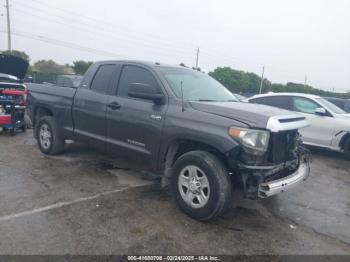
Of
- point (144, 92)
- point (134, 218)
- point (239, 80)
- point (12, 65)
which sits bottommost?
point (134, 218)

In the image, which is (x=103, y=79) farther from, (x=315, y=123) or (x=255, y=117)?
(x=315, y=123)

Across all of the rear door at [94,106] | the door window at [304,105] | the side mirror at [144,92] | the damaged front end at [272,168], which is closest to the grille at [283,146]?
the damaged front end at [272,168]

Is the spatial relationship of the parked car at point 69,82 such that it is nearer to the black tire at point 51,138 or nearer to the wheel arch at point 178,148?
the black tire at point 51,138

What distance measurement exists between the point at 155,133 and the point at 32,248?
2.00 meters

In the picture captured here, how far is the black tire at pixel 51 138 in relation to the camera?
613 cm

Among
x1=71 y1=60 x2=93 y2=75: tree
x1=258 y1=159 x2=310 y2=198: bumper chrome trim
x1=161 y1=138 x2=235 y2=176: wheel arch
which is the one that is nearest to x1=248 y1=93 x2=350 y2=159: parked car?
x1=258 y1=159 x2=310 y2=198: bumper chrome trim

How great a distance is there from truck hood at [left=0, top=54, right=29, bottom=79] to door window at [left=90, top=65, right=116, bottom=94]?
5.23 metres

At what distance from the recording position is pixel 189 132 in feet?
13.0

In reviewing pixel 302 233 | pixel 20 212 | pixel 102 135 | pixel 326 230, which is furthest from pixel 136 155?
pixel 326 230

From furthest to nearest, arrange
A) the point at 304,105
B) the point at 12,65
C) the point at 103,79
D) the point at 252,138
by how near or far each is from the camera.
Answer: the point at 12,65 < the point at 304,105 < the point at 103,79 < the point at 252,138

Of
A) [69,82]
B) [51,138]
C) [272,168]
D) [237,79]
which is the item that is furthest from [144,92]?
[237,79]

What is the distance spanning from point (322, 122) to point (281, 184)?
5233mm

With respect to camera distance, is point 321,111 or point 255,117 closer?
point 255,117

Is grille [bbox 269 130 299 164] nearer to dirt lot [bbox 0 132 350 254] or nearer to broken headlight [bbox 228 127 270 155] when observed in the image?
broken headlight [bbox 228 127 270 155]
